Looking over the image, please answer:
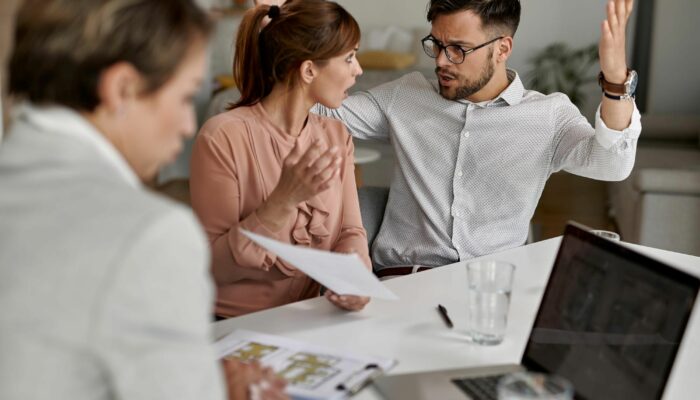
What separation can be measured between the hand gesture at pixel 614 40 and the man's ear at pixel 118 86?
1397 mm

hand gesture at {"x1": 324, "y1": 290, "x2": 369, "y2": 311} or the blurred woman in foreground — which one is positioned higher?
the blurred woman in foreground

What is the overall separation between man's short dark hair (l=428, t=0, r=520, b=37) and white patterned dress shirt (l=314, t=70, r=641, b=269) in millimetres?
176

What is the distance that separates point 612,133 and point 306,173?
904 millimetres

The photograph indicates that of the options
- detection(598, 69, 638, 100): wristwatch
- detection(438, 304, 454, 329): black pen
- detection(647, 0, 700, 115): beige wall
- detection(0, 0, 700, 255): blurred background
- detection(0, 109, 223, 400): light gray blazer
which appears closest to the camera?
detection(0, 109, 223, 400): light gray blazer

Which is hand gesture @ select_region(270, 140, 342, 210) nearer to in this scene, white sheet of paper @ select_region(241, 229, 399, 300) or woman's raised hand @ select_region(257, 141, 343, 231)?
woman's raised hand @ select_region(257, 141, 343, 231)

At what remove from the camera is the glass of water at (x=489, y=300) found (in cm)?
144

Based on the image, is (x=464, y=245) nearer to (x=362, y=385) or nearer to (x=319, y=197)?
(x=319, y=197)

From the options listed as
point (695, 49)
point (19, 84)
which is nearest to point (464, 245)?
point (19, 84)

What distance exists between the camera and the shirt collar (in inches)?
33.5

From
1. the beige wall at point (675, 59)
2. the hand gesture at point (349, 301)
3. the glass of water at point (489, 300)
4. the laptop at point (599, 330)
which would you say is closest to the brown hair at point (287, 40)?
the hand gesture at point (349, 301)

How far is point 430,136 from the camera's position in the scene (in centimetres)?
235

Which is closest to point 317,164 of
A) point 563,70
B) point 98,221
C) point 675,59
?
point 98,221

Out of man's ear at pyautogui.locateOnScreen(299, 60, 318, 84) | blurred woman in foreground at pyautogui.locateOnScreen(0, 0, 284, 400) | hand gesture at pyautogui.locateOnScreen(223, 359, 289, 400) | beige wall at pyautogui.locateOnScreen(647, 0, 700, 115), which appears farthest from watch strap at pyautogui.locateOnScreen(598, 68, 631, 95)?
beige wall at pyautogui.locateOnScreen(647, 0, 700, 115)

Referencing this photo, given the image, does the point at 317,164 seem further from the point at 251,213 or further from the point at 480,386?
the point at 480,386
